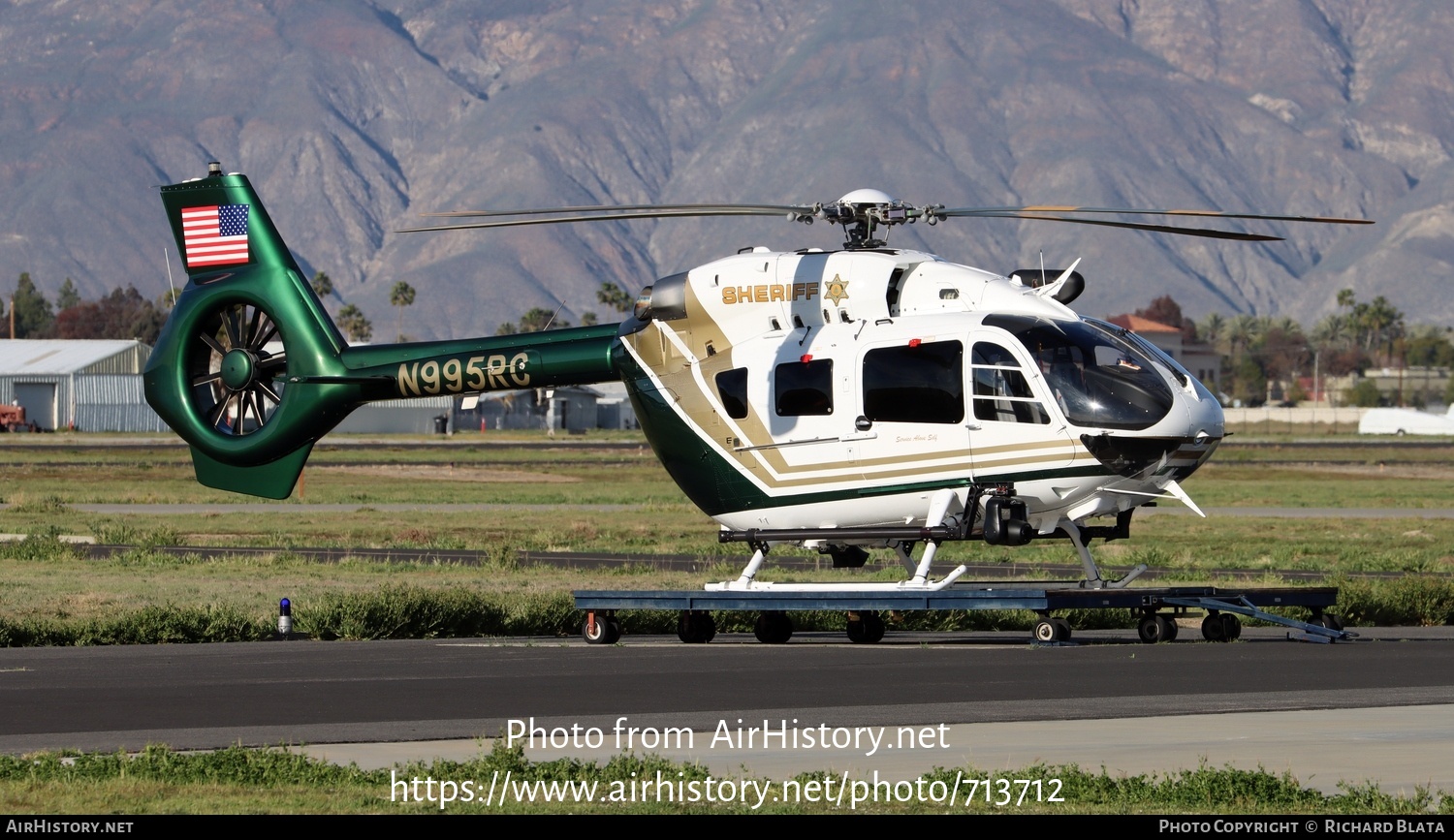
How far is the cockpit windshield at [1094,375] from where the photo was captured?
19859mm

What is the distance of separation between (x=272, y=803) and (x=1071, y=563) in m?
25.5

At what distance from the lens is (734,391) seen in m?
21.7

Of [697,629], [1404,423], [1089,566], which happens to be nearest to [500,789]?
[697,629]

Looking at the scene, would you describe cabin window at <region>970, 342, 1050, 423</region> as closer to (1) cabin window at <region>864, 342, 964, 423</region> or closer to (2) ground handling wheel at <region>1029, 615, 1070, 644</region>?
(1) cabin window at <region>864, 342, 964, 423</region>

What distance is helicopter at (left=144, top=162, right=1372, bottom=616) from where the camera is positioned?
2005 centimetres

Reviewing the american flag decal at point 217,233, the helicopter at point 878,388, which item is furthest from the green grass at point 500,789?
the american flag decal at point 217,233

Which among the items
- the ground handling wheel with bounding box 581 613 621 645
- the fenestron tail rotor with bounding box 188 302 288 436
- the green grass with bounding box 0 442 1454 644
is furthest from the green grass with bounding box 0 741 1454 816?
the fenestron tail rotor with bounding box 188 302 288 436

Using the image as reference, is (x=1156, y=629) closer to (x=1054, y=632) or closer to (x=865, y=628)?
(x=1054, y=632)

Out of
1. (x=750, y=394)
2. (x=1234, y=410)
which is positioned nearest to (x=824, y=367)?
(x=750, y=394)

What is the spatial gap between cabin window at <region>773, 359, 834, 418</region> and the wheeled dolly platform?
2013mm

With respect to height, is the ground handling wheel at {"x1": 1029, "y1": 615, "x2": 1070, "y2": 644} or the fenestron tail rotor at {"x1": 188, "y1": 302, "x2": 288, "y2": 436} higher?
the fenestron tail rotor at {"x1": 188, "y1": 302, "x2": 288, "y2": 436}

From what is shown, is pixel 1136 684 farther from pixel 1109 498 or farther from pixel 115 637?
pixel 115 637

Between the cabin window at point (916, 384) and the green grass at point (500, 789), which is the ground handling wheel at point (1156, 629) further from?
the green grass at point (500, 789)

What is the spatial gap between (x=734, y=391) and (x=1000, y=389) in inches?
123
